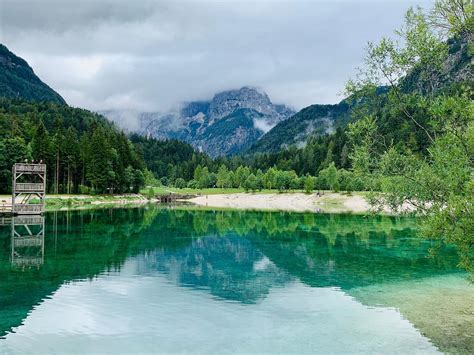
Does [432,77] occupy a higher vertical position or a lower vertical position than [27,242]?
higher

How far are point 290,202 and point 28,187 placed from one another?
263 ft

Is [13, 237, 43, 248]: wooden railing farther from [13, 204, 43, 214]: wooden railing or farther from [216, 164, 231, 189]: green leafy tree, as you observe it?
[216, 164, 231, 189]: green leafy tree

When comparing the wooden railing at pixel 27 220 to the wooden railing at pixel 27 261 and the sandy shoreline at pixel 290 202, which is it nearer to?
the wooden railing at pixel 27 261

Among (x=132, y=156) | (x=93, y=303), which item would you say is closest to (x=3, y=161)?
(x=132, y=156)

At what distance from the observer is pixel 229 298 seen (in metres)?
23.1

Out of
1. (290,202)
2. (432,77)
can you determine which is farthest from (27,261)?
(290,202)

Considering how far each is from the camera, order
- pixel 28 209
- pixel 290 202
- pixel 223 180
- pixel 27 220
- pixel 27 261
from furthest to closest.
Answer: pixel 223 180, pixel 290 202, pixel 28 209, pixel 27 220, pixel 27 261

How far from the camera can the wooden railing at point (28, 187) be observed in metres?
69.6

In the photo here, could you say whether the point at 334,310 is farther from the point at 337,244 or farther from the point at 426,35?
the point at 337,244

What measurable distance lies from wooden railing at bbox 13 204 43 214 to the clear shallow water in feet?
83.3

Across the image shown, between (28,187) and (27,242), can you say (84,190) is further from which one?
(27,242)

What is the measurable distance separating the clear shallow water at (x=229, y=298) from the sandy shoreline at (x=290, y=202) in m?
65.0

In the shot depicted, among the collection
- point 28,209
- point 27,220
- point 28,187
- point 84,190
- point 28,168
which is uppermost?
point 28,168

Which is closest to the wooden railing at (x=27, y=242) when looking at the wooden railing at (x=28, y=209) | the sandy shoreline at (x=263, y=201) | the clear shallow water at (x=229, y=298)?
the clear shallow water at (x=229, y=298)
